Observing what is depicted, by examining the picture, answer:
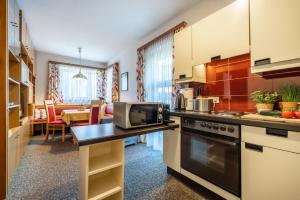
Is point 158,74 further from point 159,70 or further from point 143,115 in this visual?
point 143,115

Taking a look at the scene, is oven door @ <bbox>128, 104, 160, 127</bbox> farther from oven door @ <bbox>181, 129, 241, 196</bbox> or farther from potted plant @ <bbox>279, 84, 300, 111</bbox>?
potted plant @ <bbox>279, 84, 300, 111</bbox>

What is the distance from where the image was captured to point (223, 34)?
1708 mm

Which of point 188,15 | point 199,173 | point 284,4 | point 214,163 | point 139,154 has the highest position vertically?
point 188,15

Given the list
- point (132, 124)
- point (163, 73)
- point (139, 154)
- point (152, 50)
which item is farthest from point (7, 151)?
point (152, 50)

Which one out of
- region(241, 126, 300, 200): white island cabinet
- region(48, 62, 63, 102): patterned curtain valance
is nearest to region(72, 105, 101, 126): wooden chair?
region(48, 62, 63, 102): patterned curtain valance

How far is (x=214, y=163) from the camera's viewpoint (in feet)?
4.91

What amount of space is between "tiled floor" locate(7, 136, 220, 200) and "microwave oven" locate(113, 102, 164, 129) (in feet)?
2.62

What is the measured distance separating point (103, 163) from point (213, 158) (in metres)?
1.05

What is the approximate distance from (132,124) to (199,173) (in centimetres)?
91

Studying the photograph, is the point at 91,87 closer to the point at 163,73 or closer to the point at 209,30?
the point at 163,73

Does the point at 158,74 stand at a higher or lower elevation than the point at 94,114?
higher

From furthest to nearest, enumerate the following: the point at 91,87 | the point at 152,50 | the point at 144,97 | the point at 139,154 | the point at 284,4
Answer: the point at 91,87 → the point at 144,97 → the point at 152,50 → the point at 139,154 → the point at 284,4

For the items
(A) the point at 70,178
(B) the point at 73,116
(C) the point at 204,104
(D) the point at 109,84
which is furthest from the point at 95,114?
(D) the point at 109,84

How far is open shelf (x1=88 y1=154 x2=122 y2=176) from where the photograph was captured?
127 cm
